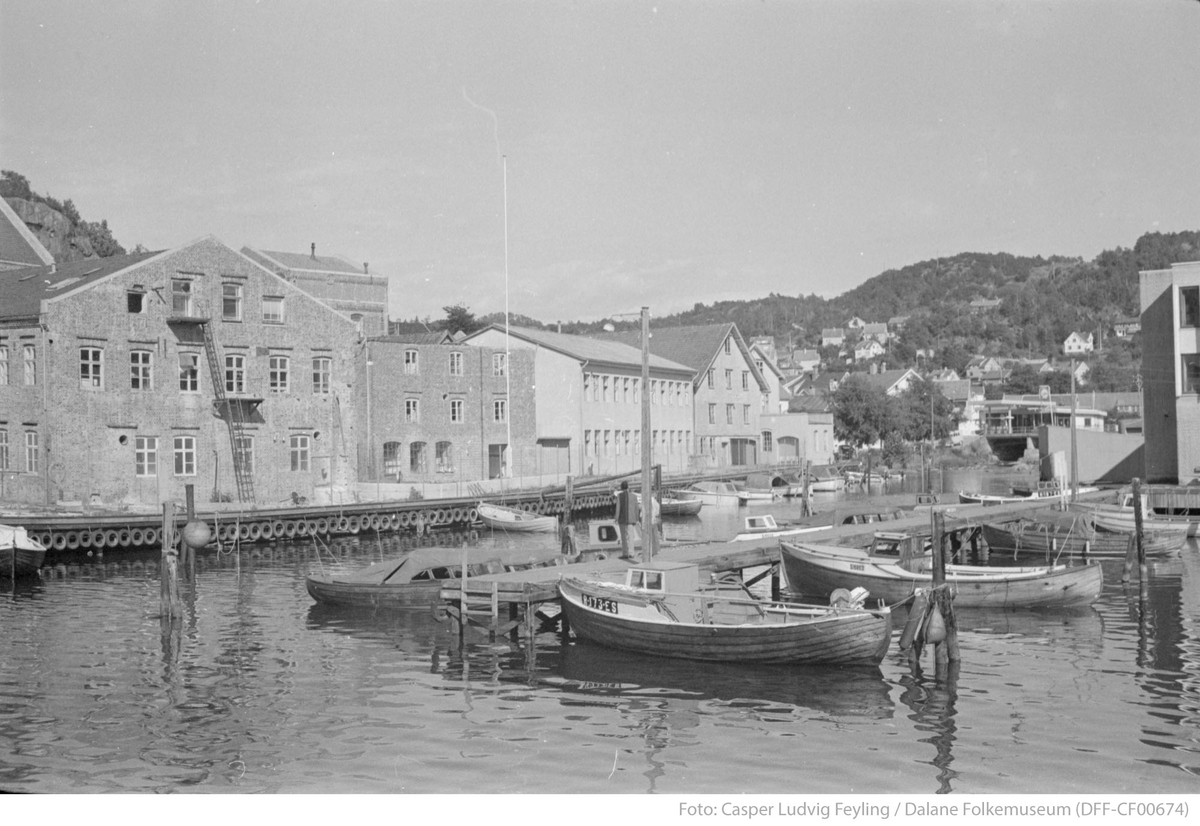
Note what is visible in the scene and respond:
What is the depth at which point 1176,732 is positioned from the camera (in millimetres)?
17469

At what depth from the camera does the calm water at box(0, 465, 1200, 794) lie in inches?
622

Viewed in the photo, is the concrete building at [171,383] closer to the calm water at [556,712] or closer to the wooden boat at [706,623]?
the calm water at [556,712]

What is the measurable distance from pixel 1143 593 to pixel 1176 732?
1430 cm

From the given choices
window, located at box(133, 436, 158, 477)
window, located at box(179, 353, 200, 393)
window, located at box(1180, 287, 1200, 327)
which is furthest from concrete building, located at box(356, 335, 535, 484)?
window, located at box(1180, 287, 1200, 327)

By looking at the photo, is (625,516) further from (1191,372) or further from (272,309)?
(1191,372)

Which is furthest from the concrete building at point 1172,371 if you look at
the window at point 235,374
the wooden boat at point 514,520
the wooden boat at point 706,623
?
the window at point 235,374

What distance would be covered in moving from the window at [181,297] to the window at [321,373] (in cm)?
649

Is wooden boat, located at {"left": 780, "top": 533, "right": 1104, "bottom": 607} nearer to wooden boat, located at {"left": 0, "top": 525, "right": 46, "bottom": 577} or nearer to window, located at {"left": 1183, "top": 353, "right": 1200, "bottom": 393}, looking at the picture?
wooden boat, located at {"left": 0, "top": 525, "right": 46, "bottom": 577}

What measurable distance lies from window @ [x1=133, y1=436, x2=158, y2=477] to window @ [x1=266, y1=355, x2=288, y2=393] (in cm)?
589

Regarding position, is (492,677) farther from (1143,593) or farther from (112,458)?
(112,458)
